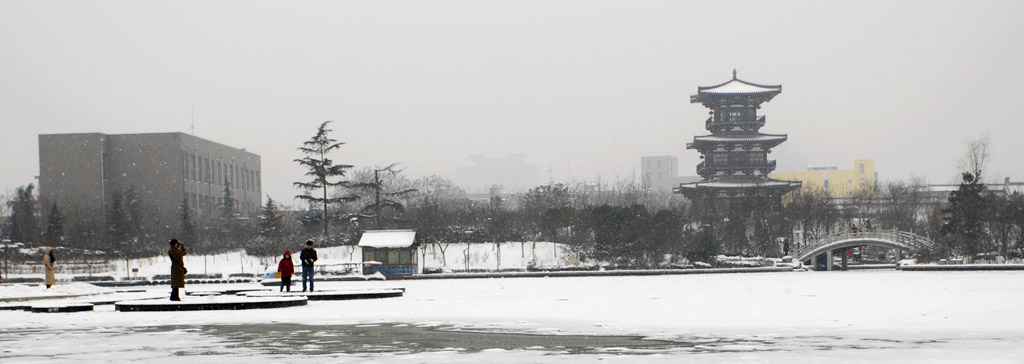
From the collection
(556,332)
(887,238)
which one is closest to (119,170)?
(887,238)

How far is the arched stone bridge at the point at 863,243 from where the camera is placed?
181 feet

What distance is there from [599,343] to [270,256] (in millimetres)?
48806

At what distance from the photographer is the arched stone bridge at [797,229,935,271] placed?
181 ft

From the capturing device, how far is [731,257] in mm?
58625

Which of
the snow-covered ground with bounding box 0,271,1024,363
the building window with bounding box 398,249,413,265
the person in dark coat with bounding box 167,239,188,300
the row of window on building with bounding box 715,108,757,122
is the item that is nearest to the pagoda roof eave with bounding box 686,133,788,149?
the row of window on building with bounding box 715,108,757,122

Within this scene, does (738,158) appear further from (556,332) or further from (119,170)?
(556,332)

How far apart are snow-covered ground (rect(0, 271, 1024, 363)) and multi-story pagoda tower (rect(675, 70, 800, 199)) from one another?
193 feet

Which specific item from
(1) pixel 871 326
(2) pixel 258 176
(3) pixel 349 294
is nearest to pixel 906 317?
(1) pixel 871 326

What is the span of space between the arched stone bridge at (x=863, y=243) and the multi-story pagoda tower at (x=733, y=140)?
2422cm

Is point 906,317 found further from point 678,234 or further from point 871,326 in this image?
point 678,234

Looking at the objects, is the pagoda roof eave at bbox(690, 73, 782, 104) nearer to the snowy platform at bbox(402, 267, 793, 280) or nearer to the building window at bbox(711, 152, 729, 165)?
the building window at bbox(711, 152, 729, 165)

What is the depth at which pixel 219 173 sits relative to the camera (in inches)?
4286

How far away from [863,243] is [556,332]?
4448cm

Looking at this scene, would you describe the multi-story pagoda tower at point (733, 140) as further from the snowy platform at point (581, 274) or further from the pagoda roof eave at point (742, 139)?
the snowy platform at point (581, 274)
